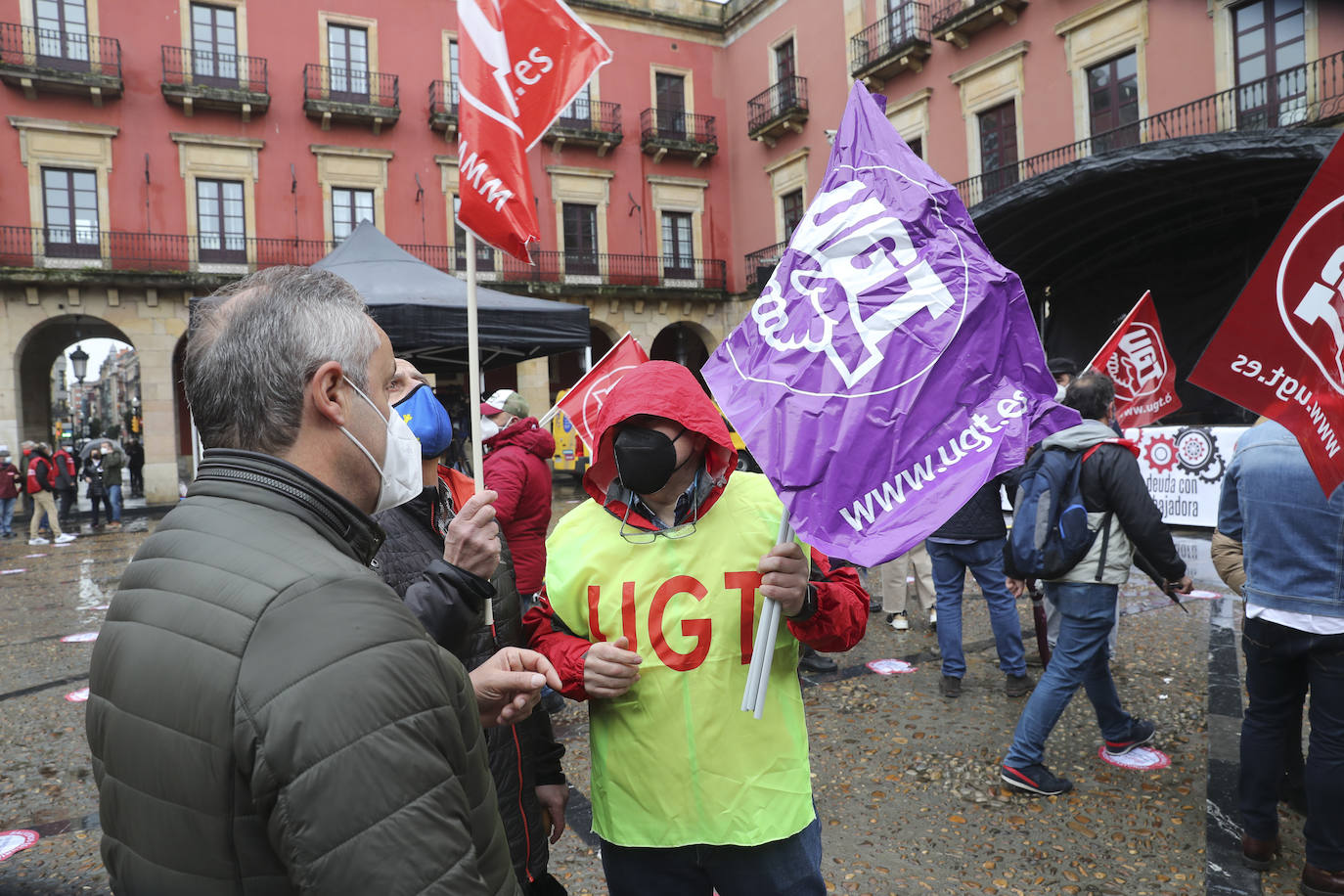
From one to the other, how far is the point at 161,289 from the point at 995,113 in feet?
62.2

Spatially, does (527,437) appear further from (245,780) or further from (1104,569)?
(245,780)

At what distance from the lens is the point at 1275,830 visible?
117 inches

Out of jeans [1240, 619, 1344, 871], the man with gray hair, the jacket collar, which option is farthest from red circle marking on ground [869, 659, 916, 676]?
the jacket collar

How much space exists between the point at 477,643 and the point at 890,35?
826 inches

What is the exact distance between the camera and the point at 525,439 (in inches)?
180

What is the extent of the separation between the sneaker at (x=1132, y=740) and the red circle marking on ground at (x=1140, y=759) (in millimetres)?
18

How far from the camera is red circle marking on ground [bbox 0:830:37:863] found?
336 centimetres

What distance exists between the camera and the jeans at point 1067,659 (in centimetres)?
359

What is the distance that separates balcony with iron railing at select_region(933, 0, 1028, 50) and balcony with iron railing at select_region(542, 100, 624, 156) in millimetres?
9166

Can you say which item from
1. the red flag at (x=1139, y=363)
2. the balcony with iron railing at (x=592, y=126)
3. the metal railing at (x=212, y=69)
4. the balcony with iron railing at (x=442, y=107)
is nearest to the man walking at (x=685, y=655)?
the red flag at (x=1139, y=363)

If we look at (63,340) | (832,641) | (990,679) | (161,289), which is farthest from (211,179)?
(832,641)

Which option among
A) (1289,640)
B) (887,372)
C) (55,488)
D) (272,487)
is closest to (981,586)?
(1289,640)

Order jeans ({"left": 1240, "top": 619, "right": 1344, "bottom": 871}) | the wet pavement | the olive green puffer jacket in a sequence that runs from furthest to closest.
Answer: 1. the wet pavement
2. jeans ({"left": 1240, "top": 619, "right": 1344, "bottom": 871})
3. the olive green puffer jacket

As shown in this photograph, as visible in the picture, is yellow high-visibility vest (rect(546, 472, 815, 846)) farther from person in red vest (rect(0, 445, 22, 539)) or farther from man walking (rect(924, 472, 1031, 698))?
person in red vest (rect(0, 445, 22, 539))
